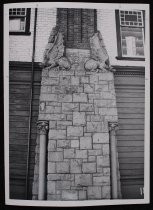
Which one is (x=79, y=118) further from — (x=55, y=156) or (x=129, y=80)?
(x=129, y=80)

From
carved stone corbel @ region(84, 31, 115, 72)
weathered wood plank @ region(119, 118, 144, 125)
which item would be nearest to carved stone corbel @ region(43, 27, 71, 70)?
carved stone corbel @ region(84, 31, 115, 72)

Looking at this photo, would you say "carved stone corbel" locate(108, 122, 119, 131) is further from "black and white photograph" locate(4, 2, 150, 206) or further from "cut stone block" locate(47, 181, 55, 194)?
"cut stone block" locate(47, 181, 55, 194)

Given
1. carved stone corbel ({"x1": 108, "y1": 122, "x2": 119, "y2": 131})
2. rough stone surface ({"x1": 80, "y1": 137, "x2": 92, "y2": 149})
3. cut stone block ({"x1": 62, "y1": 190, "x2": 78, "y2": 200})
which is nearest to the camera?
cut stone block ({"x1": 62, "y1": 190, "x2": 78, "y2": 200})

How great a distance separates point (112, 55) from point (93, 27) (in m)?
0.38

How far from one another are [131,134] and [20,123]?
1219mm

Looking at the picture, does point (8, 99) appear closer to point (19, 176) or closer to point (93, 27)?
point (19, 176)

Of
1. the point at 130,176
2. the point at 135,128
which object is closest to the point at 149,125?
the point at 135,128

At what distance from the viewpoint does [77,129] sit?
2881mm

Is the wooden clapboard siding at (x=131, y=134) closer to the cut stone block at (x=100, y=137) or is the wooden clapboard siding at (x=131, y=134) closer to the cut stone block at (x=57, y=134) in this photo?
the cut stone block at (x=100, y=137)

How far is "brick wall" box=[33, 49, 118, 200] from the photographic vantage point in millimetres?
2807

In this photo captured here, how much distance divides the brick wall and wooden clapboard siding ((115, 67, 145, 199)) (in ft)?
0.44

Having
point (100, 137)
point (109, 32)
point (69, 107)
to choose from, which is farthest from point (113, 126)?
point (109, 32)

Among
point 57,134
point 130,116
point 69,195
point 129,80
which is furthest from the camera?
point 129,80

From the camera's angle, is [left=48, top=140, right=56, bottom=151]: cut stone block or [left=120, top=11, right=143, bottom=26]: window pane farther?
[left=120, top=11, right=143, bottom=26]: window pane
